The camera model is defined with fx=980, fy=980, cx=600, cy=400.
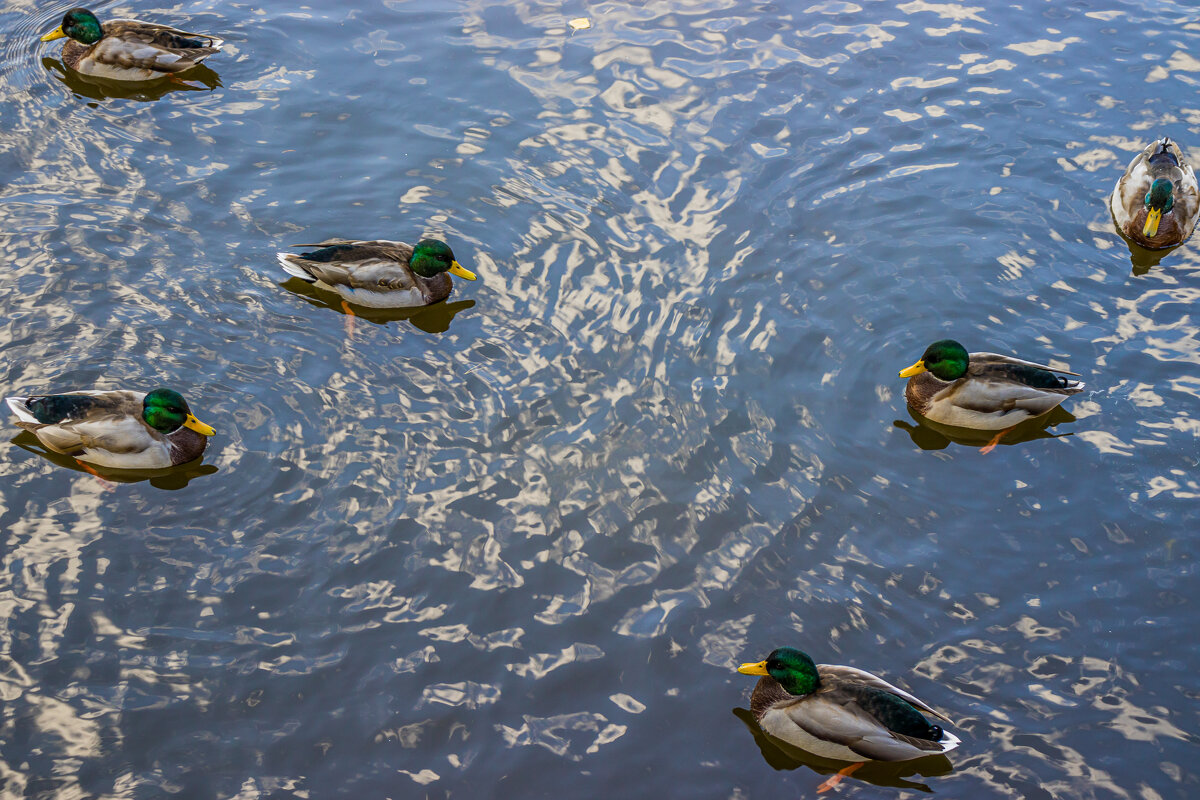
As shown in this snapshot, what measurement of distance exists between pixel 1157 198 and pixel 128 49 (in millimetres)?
10805

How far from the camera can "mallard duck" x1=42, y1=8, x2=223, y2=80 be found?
11.0 metres

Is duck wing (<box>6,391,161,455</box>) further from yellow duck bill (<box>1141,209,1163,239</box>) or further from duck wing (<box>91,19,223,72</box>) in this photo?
yellow duck bill (<box>1141,209,1163,239</box>)

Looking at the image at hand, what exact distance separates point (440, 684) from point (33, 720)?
93.3 inches

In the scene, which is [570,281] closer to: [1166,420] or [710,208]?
[710,208]

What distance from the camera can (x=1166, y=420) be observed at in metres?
7.73

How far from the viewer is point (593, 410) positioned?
7691 millimetres

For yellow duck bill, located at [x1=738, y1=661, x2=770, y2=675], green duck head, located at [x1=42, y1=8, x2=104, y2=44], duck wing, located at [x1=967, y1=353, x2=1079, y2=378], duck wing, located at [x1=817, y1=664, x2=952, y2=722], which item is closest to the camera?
duck wing, located at [x1=817, y1=664, x2=952, y2=722]

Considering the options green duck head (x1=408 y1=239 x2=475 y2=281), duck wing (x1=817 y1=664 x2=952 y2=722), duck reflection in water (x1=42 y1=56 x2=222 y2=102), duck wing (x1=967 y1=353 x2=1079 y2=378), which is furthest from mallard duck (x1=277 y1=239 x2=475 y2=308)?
duck wing (x1=817 y1=664 x2=952 y2=722)

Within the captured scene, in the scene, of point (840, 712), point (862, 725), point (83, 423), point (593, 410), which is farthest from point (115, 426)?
point (862, 725)

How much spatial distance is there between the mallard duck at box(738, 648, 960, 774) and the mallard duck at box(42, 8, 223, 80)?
9.35 metres

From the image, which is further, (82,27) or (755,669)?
(82,27)

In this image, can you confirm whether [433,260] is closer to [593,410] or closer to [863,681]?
[593,410]

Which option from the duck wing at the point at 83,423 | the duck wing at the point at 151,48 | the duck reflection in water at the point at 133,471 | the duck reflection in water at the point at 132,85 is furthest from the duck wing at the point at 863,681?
the duck wing at the point at 151,48

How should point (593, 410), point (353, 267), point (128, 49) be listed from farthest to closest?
point (128, 49) < point (353, 267) < point (593, 410)
